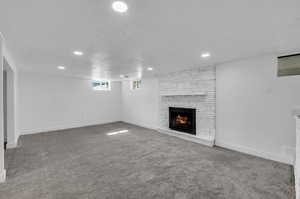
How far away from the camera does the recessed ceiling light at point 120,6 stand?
1.40 metres

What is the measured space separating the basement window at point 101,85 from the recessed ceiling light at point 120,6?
6.13 meters

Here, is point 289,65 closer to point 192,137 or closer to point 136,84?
point 192,137

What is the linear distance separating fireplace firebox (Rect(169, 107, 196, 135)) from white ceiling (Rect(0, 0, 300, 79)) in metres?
2.41

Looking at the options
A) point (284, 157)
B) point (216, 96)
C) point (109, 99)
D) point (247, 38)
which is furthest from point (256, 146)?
point (109, 99)

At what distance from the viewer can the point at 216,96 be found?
13.3 ft

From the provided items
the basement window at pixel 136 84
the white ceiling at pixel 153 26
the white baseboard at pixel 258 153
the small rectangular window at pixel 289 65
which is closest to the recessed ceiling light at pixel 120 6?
the white ceiling at pixel 153 26

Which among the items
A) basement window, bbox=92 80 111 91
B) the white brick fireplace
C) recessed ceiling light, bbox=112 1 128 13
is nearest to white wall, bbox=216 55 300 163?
the white brick fireplace

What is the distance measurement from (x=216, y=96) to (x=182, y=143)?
1.80 meters

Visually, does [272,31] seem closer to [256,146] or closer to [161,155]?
[256,146]

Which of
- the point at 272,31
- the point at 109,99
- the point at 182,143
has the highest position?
the point at 272,31

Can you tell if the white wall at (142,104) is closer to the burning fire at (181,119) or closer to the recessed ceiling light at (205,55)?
the burning fire at (181,119)

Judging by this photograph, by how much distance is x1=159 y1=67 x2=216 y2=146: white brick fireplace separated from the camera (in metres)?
4.14

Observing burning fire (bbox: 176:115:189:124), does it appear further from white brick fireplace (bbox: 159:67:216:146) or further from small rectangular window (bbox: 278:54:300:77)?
small rectangular window (bbox: 278:54:300:77)

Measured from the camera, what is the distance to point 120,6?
4.76 ft
